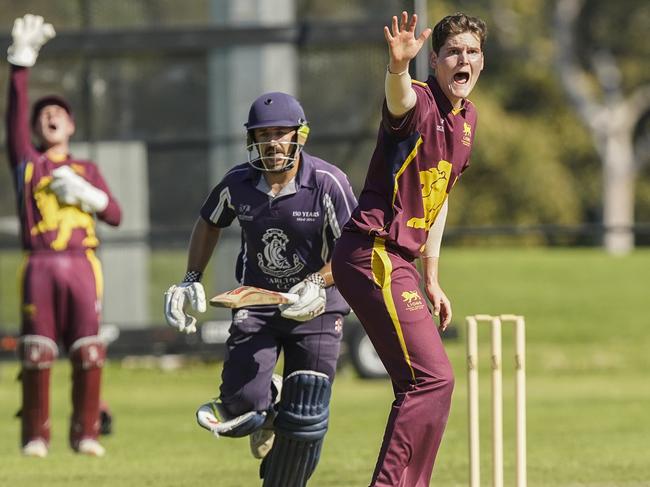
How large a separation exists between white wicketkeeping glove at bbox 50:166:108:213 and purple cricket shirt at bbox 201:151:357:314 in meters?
1.87

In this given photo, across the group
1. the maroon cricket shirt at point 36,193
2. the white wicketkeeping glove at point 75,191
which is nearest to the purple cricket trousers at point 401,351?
the white wicketkeeping glove at point 75,191

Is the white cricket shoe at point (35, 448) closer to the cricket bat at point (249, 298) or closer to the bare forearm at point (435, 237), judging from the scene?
the cricket bat at point (249, 298)

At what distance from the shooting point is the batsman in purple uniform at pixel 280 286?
6.08m

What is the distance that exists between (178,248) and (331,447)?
19.3 ft

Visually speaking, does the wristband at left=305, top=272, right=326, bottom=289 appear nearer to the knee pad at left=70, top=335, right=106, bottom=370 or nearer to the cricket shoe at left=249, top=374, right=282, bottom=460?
the cricket shoe at left=249, top=374, right=282, bottom=460

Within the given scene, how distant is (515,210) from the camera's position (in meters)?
35.0

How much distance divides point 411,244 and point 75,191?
9.63 feet

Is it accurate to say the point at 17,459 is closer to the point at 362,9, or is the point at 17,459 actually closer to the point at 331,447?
the point at 331,447

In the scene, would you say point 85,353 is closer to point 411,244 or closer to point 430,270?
point 430,270

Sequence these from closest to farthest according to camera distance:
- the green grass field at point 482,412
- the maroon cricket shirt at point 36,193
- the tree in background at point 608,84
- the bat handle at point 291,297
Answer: the bat handle at point 291,297
the green grass field at point 482,412
the maroon cricket shirt at point 36,193
the tree in background at point 608,84

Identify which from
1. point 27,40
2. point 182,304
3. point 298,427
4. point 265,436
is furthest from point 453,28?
point 27,40

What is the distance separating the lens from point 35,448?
802 cm

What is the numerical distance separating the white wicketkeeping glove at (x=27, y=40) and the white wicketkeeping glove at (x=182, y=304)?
2.55 metres

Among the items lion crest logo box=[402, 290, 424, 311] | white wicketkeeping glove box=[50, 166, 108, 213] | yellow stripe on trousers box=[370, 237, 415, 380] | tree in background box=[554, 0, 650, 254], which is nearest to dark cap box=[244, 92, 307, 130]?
yellow stripe on trousers box=[370, 237, 415, 380]
